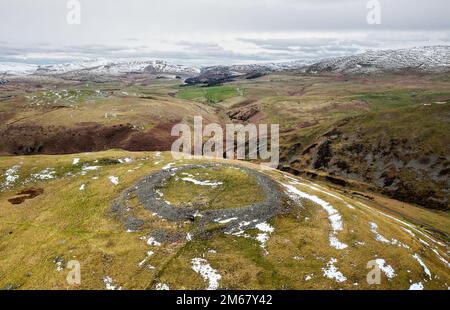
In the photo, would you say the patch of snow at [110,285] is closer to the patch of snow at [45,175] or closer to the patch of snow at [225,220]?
the patch of snow at [225,220]

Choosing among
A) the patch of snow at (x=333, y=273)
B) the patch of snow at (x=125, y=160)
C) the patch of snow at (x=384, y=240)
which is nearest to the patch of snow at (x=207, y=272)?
the patch of snow at (x=333, y=273)

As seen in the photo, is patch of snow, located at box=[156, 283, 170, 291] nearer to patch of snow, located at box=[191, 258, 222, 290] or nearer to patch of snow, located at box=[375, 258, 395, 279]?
patch of snow, located at box=[191, 258, 222, 290]

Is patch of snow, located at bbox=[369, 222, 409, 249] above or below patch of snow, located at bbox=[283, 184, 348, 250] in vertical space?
below

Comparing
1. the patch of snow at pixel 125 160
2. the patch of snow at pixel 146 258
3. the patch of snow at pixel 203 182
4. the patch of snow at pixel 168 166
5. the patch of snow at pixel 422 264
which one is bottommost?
the patch of snow at pixel 422 264

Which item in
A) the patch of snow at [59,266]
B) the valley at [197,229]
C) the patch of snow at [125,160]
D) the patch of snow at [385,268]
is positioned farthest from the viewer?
the patch of snow at [125,160]

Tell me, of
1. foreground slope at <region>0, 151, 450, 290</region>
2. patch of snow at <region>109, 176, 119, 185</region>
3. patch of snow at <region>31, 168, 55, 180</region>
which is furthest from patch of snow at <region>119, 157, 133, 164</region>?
foreground slope at <region>0, 151, 450, 290</region>

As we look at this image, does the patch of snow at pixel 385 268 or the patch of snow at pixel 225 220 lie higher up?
the patch of snow at pixel 225 220

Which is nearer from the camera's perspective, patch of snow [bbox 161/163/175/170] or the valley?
the valley
